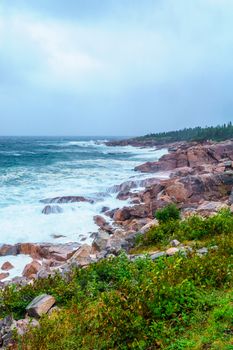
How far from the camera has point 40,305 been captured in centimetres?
620

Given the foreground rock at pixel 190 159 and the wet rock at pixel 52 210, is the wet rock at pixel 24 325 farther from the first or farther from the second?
the foreground rock at pixel 190 159

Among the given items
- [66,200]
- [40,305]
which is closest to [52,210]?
[66,200]

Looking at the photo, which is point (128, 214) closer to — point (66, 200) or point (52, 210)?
point (52, 210)

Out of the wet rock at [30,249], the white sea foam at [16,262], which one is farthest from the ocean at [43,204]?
the white sea foam at [16,262]

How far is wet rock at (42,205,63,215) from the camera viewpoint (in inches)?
799

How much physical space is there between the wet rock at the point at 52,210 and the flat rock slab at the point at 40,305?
14.0m

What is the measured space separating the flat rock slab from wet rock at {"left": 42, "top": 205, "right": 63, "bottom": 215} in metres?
14.0

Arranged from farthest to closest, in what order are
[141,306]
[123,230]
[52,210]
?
[52,210] < [123,230] < [141,306]

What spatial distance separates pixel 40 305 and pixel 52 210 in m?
14.5

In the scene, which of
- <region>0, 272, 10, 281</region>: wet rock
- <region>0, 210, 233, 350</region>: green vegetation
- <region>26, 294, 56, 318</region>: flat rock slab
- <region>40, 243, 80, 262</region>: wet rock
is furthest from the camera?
<region>40, 243, 80, 262</region>: wet rock

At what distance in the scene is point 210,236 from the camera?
9.30 m

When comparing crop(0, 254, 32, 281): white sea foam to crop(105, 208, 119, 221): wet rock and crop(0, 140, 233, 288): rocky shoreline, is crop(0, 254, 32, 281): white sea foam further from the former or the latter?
crop(105, 208, 119, 221): wet rock

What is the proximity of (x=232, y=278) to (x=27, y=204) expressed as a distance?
17.6 m

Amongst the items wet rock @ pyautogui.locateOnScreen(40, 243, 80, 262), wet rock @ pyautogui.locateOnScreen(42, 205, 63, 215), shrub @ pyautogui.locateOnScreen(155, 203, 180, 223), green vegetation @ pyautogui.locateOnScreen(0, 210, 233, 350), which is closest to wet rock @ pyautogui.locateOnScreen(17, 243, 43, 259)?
wet rock @ pyautogui.locateOnScreen(40, 243, 80, 262)
